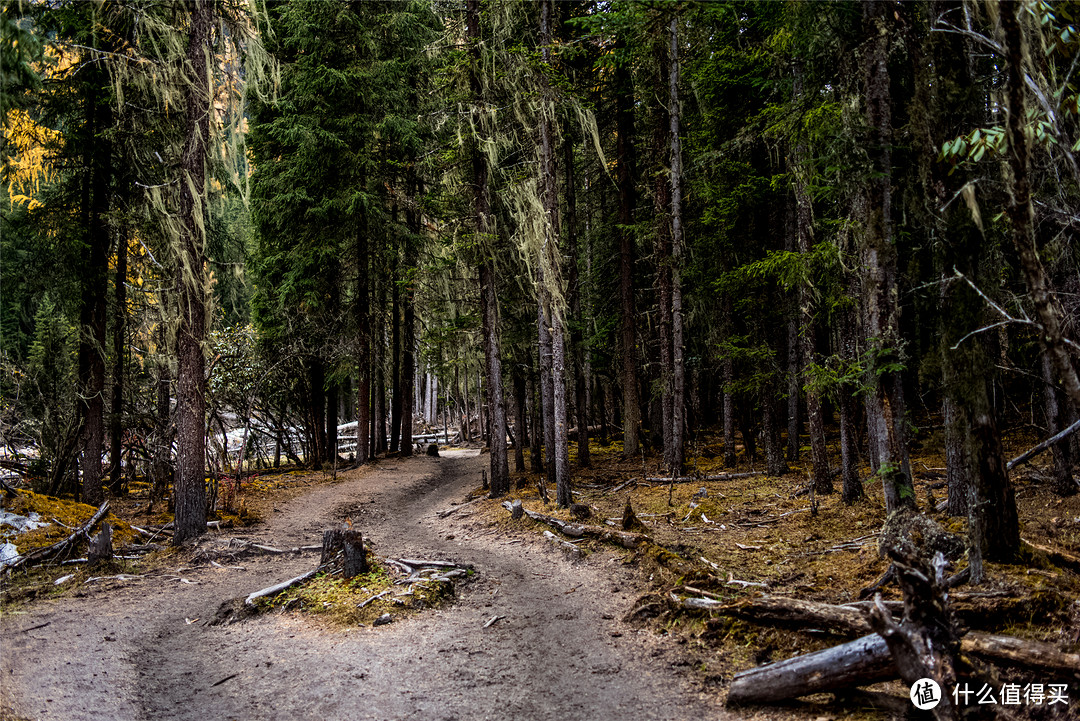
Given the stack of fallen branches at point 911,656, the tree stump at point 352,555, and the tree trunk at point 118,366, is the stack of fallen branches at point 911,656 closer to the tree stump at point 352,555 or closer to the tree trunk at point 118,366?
the tree stump at point 352,555

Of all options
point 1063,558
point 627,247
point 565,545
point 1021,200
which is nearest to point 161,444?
point 565,545

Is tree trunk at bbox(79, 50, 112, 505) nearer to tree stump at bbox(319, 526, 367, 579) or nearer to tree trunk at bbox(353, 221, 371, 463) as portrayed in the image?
tree stump at bbox(319, 526, 367, 579)

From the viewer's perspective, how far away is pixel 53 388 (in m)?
15.6

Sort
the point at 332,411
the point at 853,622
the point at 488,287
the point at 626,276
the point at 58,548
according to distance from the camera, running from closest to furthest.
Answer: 1. the point at 853,622
2. the point at 58,548
3. the point at 488,287
4. the point at 626,276
5. the point at 332,411

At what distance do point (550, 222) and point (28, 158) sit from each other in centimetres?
1149

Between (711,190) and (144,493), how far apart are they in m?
17.7

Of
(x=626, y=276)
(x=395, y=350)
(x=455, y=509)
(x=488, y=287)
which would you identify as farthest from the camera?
(x=395, y=350)

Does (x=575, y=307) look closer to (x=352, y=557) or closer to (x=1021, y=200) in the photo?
(x=352, y=557)

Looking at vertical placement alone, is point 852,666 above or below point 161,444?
below

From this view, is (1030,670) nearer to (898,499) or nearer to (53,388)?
(898,499)

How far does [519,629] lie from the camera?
719 centimetres

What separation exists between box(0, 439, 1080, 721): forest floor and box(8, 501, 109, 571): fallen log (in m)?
0.66

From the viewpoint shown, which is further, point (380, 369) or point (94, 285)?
point (380, 369)

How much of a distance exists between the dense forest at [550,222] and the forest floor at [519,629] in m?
1.38
